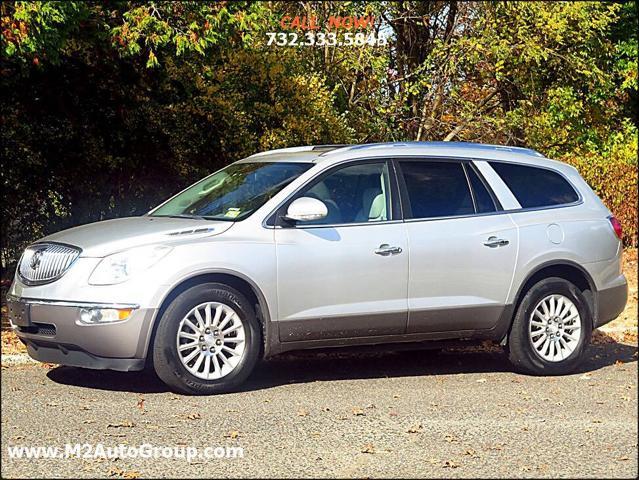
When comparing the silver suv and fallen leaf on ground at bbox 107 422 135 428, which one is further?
the silver suv

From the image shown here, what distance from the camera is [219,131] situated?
14.9 metres

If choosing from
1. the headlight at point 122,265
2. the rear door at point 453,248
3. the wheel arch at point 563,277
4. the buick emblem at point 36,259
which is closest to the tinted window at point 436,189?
the rear door at point 453,248

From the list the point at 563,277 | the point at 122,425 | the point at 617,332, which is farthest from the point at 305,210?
the point at 617,332

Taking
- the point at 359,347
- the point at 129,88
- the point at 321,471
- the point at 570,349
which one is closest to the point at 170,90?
the point at 129,88

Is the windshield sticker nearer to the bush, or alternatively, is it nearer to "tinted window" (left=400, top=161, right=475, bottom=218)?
"tinted window" (left=400, top=161, right=475, bottom=218)

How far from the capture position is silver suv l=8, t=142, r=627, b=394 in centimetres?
816

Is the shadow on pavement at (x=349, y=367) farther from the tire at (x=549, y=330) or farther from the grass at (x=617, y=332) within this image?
the grass at (x=617, y=332)

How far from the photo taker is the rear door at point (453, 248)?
9094 millimetres

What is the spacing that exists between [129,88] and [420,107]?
7216 mm

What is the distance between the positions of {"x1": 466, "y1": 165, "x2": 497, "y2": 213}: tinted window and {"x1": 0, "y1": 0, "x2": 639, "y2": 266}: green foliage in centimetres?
426

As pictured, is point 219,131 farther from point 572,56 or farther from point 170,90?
point 572,56

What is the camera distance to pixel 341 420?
25.1 feet

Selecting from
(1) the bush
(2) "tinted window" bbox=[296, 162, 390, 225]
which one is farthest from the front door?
(1) the bush

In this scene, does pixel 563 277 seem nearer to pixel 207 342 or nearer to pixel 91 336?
pixel 207 342
